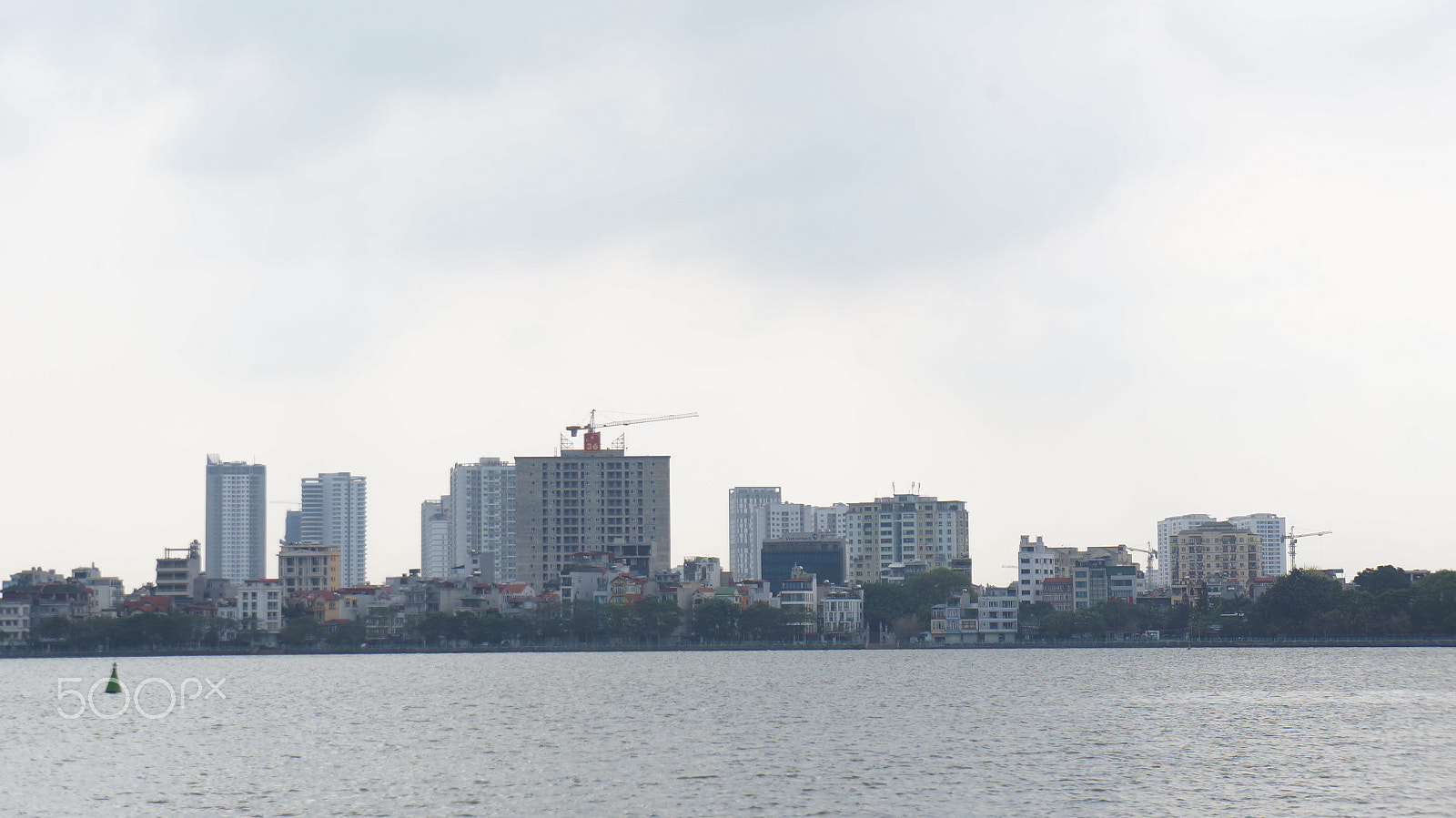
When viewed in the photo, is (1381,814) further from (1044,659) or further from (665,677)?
(1044,659)

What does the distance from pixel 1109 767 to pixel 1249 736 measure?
1845 cm

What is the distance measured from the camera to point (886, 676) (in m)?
155

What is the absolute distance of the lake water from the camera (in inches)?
2633

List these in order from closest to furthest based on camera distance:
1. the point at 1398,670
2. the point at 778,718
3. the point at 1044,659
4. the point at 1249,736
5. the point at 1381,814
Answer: the point at 1381,814
the point at 1249,736
the point at 778,718
the point at 1398,670
the point at 1044,659

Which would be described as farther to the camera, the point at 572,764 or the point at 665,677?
the point at 665,677

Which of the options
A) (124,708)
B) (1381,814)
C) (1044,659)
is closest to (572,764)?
Result: (1381,814)

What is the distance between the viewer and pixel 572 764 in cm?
8025

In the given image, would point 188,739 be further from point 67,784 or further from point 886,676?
point 886,676

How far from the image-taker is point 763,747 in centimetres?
8788

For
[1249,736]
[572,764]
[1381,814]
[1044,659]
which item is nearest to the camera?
[1381,814]

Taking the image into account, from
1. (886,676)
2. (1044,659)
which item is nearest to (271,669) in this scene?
(886,676)

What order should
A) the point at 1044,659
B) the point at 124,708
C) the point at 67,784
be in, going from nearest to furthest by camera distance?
the point at 67,784
the point at 124,708
the point at 1044,659

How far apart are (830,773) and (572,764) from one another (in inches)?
515

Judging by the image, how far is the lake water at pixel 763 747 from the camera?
66875mm
